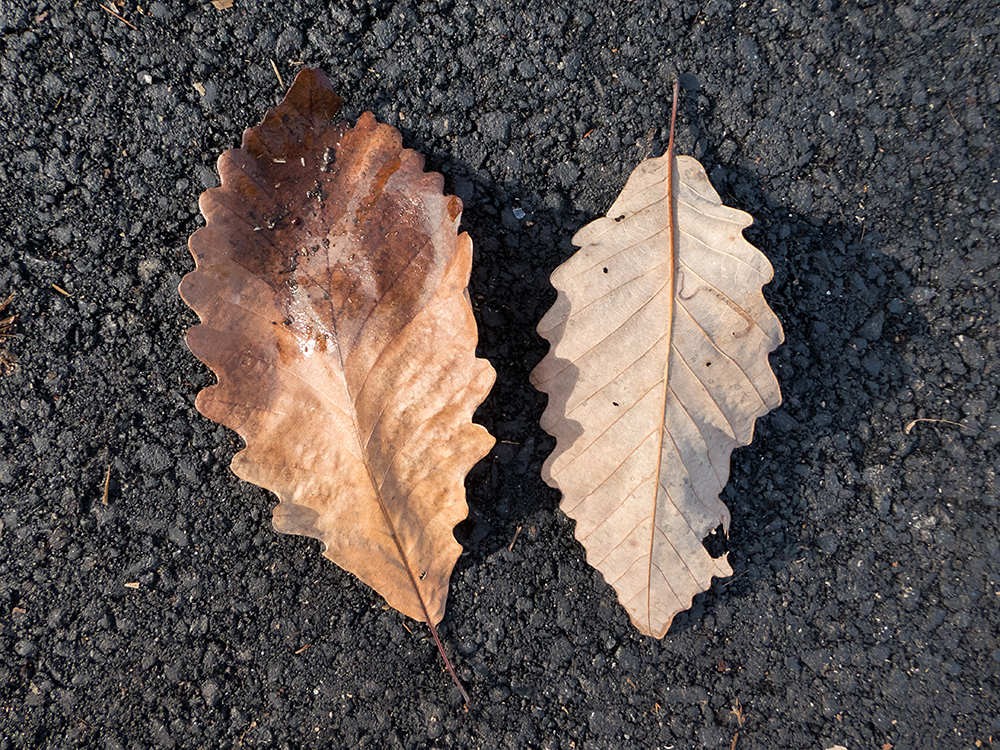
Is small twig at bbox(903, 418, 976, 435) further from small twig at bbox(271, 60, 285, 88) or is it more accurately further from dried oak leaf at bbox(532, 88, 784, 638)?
small twig at bbox(271, 60, 285, 88)

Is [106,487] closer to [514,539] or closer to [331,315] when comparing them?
[331,315]

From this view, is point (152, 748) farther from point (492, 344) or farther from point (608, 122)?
point (608, 122)

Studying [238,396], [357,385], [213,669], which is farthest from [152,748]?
[357,385]

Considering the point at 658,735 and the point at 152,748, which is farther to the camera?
the point at 658,735

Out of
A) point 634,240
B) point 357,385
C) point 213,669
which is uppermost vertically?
point 634,240

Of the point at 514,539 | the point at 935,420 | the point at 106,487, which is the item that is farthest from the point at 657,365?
the point at 106,487

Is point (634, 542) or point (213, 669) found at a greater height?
point (634, 542)

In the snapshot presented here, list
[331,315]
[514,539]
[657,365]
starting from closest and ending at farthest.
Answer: [331,315] → [657,365] → [514,539]
